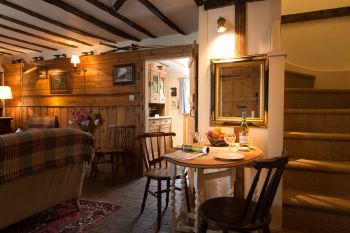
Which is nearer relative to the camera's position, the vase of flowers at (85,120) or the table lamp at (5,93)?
the vase of flowers at (85,120)

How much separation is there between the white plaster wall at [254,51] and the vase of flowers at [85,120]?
8.18 feet

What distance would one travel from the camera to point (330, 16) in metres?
2.88

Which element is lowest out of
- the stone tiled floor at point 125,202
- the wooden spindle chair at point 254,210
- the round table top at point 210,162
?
the stone tiled floor at point 125,202

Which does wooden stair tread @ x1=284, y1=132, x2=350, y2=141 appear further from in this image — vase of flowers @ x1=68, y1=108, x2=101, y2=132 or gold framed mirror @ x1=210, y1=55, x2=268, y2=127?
vase of flowers @ x1=68, y1=108, x2=101, y2=132

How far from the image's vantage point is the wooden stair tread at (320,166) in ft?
5.95

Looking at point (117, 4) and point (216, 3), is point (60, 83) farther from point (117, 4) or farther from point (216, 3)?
point (216, 3)

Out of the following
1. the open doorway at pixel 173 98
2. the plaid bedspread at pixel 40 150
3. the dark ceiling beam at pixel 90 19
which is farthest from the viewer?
the open doorway at pixel 173 98

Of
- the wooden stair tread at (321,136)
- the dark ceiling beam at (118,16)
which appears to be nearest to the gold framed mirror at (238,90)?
the wooden stair tread at (321,136)

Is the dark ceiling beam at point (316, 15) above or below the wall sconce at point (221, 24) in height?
above

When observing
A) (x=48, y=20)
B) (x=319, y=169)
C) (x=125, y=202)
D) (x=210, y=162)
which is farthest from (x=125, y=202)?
(x=48, y=20)

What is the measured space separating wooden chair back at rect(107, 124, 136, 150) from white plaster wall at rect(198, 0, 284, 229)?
1.89 meters

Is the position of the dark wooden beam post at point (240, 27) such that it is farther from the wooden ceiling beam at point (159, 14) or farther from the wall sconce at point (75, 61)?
the wall sconce at point (75, 61)

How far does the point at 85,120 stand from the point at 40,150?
90.5 inches

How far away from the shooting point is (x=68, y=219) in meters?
2.24
